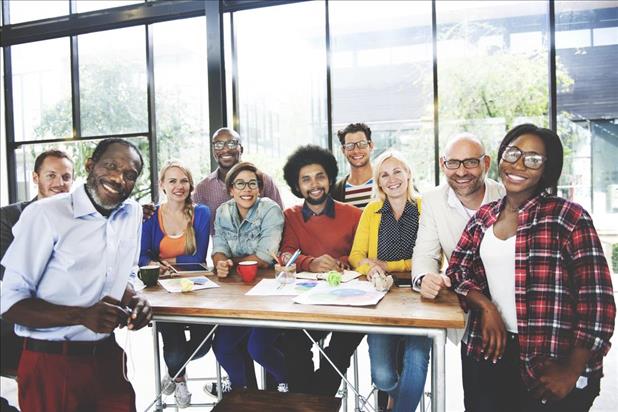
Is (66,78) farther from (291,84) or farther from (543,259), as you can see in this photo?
(543,259)

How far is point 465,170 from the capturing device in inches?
83.0

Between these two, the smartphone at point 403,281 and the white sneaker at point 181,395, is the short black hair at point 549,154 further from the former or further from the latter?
the white sneaker at point 181,395

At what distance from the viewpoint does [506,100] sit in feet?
15.1

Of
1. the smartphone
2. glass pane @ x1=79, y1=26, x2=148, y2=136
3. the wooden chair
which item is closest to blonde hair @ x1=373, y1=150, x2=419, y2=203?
the smartphone

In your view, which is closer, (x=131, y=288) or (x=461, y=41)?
(x=131, y=288)

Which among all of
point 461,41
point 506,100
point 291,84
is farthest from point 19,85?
point 506,100

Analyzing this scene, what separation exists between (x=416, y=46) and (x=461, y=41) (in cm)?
44

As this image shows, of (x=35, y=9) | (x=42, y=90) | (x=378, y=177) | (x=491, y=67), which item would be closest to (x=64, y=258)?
(x=378, y=177)

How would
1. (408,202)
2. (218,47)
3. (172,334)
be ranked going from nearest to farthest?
(408,202), (172,334), (218,47)

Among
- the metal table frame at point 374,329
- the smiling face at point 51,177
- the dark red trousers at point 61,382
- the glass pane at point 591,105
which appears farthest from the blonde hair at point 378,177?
the glass pane at point 591,105

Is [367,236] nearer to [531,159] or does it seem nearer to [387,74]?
[531,159]

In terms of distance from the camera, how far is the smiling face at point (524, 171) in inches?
65.6

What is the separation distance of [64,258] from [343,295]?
3.33 feet

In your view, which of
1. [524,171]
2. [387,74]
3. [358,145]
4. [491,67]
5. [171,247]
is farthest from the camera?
[387,74]
